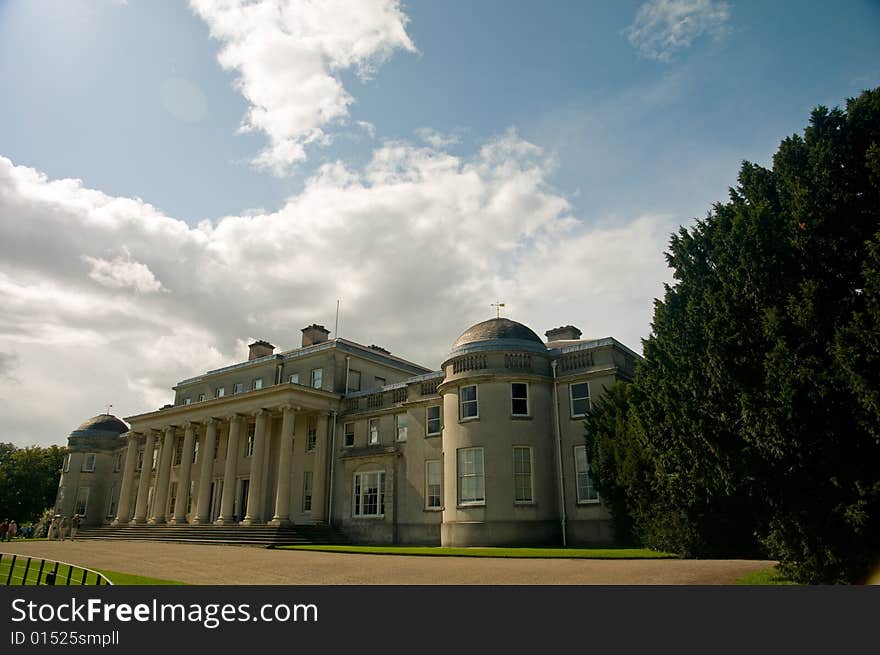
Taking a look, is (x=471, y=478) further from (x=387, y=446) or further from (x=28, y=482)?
(x=28, y=482)

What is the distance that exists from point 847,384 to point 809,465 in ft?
6.27

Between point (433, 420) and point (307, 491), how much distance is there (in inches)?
460

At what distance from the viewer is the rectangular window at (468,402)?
29.9 m

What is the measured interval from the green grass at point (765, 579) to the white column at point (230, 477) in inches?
1295

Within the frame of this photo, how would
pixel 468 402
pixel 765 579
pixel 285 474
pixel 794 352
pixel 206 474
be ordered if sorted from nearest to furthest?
1. pixel 794 352
2. pixel 765 579
3. pixel 468 402
4. pixel 285 474
5. pixel 206 474

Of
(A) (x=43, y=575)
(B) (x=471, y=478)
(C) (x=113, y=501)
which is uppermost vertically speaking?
(B) (x=471, y=478)

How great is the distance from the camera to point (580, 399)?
2967 centimetres

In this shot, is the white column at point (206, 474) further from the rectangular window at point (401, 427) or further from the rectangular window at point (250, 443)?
the rectangular window at point (401, 427)

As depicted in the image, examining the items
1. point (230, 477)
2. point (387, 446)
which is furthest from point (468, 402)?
point (230, 477)

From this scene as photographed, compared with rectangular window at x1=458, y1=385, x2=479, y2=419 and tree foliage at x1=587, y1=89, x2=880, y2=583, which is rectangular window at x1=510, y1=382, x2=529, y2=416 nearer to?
rectangular window at x1=458, y1=385, x2=479, y2=419

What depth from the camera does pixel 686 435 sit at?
15.2 m

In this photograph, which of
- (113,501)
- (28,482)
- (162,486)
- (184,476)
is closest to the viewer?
(184,476)

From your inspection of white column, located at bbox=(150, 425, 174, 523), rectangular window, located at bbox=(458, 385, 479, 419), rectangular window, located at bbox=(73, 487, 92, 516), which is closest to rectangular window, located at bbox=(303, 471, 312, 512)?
white column, located at bbox=(150, 425, 174, 523)
